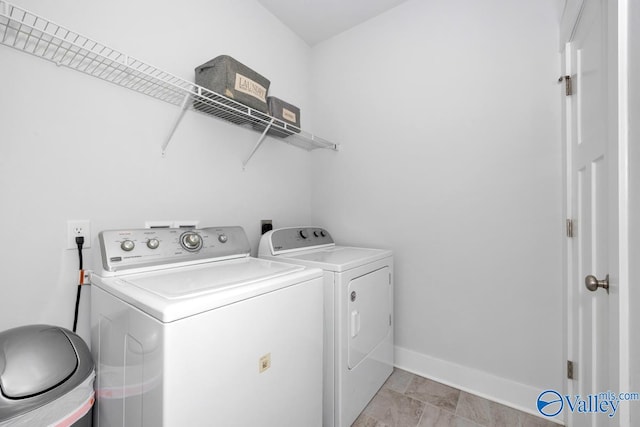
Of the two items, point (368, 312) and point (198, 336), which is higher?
point (198, 336)

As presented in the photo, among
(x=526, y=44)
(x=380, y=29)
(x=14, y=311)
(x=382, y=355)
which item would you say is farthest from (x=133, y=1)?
(x=382, y=355)

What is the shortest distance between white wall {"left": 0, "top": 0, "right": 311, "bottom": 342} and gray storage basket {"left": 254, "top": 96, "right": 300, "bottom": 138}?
227mm

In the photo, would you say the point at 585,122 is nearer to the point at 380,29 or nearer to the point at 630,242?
the point at 630,242

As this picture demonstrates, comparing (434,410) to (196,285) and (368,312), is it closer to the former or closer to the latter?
(368,312)

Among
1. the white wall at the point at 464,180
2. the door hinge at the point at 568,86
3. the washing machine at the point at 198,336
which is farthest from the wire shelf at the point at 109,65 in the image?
the door hinge at the point at 568,86

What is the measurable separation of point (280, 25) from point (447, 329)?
8.73 ft

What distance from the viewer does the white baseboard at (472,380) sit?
1.55m

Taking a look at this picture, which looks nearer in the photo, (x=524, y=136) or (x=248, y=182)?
(x=524, y=136)

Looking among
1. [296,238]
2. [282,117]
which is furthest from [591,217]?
[282,117]

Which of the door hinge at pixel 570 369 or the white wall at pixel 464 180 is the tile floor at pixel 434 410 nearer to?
the white wall at pixel 464 180

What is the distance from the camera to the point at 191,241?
4.28ft

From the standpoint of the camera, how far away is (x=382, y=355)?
5.79 feet

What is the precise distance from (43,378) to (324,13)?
2.58 metres

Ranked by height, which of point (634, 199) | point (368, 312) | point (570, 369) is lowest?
point (570, 369)
